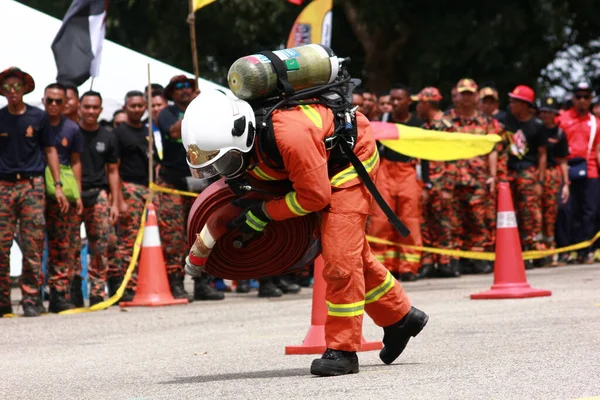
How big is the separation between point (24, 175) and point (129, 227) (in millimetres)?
1851

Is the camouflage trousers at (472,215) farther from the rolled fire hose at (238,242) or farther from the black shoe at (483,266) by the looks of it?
the rolled fire hose at (238,242)

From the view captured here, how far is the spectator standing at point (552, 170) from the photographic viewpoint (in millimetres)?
17672

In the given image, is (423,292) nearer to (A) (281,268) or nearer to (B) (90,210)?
(B) (90,210)

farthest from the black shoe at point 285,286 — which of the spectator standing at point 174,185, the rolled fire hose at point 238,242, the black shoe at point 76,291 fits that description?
the rolled fire hose at point 238,242

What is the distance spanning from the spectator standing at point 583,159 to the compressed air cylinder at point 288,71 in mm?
11465

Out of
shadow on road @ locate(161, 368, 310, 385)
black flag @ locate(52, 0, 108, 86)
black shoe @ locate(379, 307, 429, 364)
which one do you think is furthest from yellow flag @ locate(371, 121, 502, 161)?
shadow on road @ locate(161, 368, 310, 385)

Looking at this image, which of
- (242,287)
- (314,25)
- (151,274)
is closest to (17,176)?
(151,274)

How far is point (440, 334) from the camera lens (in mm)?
9414

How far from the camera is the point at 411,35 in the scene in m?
26.3

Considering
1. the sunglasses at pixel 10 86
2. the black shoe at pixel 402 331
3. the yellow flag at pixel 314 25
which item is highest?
the yellow flag at pixel 314 25

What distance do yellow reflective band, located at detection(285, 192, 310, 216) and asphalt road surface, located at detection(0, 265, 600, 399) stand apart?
0.90 metres

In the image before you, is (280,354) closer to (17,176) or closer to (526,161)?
(17,176)

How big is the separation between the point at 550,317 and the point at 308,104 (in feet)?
11.8

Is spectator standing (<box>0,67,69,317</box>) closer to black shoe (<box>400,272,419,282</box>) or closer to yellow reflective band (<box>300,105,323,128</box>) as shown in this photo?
black shoe (<box>400,272,419,282</box>)
